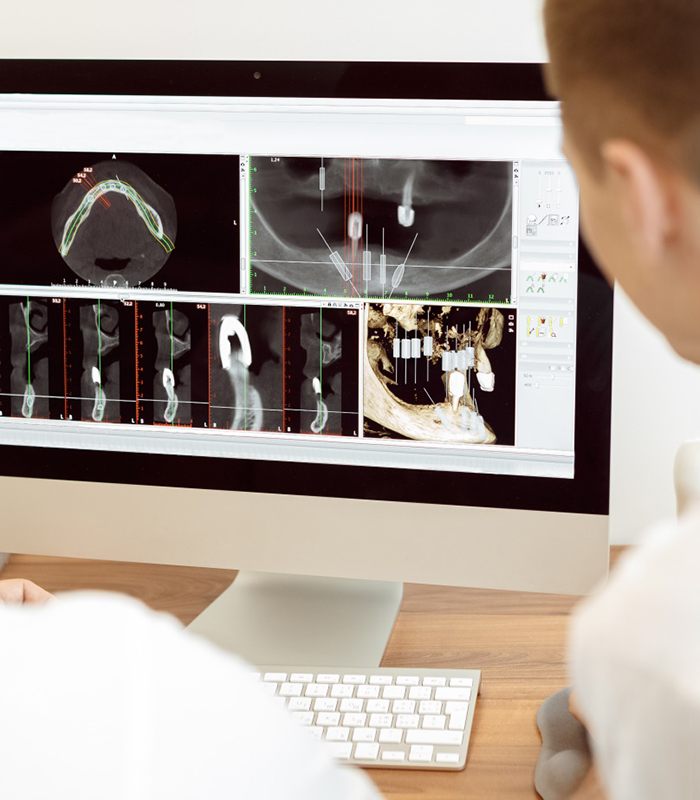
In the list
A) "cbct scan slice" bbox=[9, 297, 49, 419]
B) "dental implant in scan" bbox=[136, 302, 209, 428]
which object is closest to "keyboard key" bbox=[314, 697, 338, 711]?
"dental implant in scan" bbox=[136, 302, 209, 428]

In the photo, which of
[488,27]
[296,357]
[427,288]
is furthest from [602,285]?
[488,27]

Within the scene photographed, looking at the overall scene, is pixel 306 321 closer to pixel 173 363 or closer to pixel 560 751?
pixel 173 363

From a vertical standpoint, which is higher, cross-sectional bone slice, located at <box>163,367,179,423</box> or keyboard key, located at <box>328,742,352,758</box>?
cross-sectional bone slice, located at <box>163,367,179,423</box>

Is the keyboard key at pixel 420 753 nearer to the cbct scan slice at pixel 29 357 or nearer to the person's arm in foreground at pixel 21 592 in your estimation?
the person's arm in foreground at pixel 21 592

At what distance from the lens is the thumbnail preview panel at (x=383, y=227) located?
0.91 meters

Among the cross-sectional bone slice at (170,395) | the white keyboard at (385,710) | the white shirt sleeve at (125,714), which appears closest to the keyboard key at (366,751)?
the white keyboard at (385,710)

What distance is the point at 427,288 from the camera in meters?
0.92

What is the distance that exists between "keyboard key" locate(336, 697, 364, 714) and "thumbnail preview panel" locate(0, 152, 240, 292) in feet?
1.13

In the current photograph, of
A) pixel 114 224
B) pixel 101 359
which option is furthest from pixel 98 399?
pixel 114 224

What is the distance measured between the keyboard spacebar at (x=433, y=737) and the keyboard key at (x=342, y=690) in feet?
0.20

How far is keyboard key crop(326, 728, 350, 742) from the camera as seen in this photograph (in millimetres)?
819

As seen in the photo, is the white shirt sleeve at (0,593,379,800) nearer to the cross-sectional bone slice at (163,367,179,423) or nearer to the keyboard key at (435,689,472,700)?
the keyboard key at (435,689,472,700)

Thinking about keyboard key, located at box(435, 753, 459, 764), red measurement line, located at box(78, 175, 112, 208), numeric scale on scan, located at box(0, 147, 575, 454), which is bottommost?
keyboard key, located at box(435, 753, 459, 764)

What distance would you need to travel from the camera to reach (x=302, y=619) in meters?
1.04
